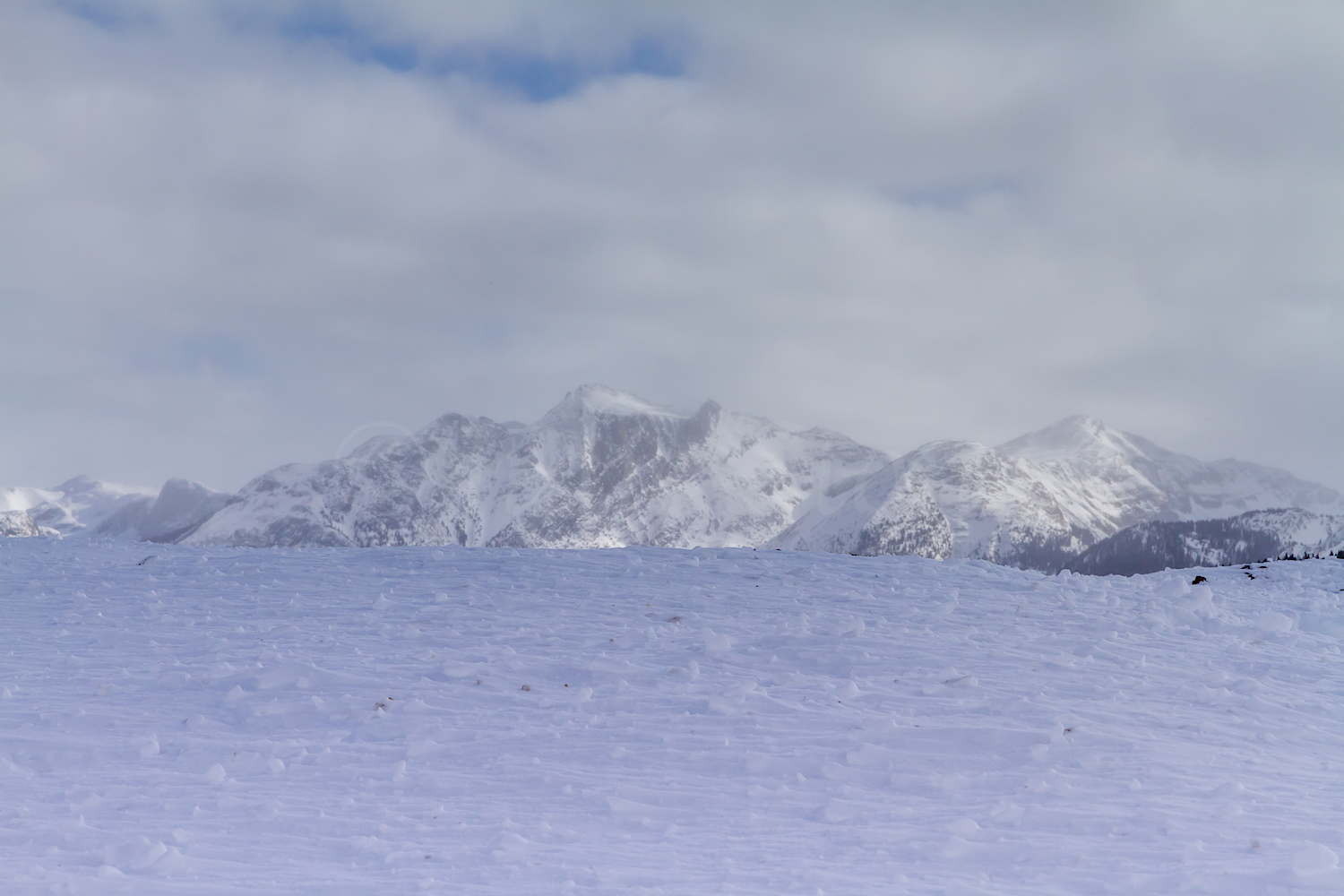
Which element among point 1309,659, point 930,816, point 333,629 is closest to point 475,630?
point 333,629

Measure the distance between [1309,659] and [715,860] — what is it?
9942 mm

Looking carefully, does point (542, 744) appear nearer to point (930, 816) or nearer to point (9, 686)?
point (930, 816)

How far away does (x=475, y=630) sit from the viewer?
13.9m

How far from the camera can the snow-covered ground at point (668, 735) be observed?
7488 millimetres

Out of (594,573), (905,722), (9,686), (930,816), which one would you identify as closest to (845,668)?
(905,722)

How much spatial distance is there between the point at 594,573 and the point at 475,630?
3.58 meters

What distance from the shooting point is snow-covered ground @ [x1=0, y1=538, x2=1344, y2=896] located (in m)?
7.49

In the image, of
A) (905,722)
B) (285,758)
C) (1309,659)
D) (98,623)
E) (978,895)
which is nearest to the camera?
(978,895)

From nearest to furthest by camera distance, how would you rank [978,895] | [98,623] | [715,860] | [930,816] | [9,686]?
[978,895]
[715,860]
[930,816]
[9,686]
[98,623]

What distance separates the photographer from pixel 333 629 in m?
14.0

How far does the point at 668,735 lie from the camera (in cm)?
1020

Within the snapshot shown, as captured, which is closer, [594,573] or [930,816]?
[930,816]

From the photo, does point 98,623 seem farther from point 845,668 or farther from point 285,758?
point 845,668

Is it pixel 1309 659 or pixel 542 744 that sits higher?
pixel 1309 659
